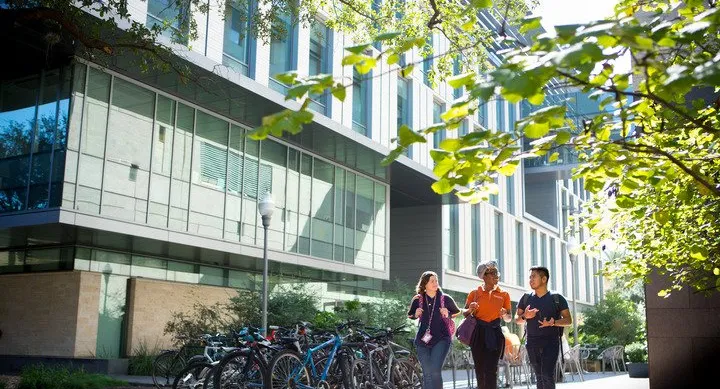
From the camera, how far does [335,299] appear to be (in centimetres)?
2798

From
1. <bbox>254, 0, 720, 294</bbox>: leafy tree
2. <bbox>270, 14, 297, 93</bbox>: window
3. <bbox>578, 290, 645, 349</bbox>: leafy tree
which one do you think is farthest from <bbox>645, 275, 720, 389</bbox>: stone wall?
<bbox>578, 290, 645, 349</bbox>: leafy tree

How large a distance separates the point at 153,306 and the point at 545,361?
14.2 metres

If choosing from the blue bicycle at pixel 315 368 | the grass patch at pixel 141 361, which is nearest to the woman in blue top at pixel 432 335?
the blue bicycle at pixel 315 368

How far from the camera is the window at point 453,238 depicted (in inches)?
1356

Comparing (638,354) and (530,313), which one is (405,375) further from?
(638,354)

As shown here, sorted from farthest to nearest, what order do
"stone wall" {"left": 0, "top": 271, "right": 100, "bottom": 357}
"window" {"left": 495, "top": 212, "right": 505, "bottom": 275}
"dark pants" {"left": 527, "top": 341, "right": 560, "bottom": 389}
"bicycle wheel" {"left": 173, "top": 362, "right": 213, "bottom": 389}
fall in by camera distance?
"window" {"left": 495, "top": 212, "right": 505, "bottom": 275} < "stone wall" {"left": 0, "top": 271, "right": 100, "bottom": 357} < "bicycle wheel" {"left": 173, "top": 362, "right": 213, "bottom": 389} < "dark pants" {"left": 527, "top": 341, "right": 560, "bottom": 389}

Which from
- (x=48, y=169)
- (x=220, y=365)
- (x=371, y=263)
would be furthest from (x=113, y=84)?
(x=371, y=263)

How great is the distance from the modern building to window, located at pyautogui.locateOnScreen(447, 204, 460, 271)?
20.2 feet

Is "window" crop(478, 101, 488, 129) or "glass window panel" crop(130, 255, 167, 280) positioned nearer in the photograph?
"glass window panel" crop(130, 255, 167, 280)

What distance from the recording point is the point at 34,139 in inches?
699

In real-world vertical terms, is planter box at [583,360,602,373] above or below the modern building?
below

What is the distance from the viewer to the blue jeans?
9773mm

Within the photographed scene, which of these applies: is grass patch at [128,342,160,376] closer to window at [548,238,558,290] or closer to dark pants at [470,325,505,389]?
dark pants at [470,325,505,389]

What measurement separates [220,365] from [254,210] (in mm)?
11843
